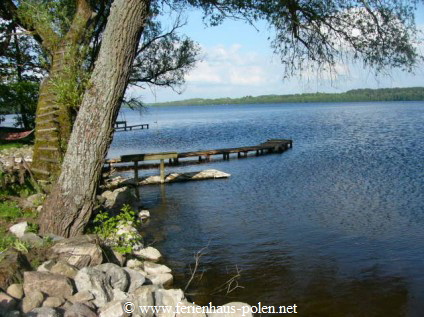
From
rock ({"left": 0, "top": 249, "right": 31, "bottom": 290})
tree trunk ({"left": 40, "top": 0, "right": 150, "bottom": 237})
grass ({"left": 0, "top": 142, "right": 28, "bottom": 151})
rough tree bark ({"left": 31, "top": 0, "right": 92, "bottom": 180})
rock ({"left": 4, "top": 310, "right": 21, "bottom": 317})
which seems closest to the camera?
rock ({"left": 4, "top": 310, "right": 21, "bottom": 317})

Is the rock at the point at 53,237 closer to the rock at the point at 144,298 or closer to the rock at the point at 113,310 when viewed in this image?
the rock at the point at 144,298

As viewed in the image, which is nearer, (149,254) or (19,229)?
(19,229)

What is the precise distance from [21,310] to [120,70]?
14.0 ft

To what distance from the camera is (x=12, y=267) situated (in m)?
5.62

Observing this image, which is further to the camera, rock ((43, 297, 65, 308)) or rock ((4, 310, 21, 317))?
rock ((43, 297, 65, 308))

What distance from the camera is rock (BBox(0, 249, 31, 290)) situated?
540 cm

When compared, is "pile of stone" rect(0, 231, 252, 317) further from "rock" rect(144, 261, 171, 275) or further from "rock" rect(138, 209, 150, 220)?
"rock" rect(138, 209, 150, 220)

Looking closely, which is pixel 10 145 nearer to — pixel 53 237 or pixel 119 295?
pixel 53 237

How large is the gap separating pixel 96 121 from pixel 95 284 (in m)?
2.98

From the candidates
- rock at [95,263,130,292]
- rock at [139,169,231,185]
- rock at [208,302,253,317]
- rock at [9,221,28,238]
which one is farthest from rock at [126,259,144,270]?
rock at [139,169,231,185]

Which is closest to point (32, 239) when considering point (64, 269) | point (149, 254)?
point (64, 269)

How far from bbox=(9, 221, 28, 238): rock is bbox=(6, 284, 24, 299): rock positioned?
1.98m

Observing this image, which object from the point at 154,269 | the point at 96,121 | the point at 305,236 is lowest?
the point at 305,236

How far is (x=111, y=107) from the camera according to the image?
779 cm
